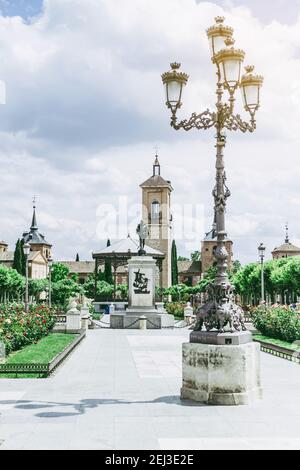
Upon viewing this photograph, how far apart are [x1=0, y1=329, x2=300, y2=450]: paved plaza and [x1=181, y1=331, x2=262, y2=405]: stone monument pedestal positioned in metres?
0.28

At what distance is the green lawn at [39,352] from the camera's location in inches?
606

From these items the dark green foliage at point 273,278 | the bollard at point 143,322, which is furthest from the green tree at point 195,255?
the bollard at point 143,322

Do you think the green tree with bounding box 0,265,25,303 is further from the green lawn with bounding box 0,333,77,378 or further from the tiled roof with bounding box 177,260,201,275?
the green lawn with bounding box 0,333,77,378

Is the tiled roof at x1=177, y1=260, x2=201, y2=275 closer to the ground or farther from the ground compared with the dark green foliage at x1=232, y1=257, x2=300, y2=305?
farther from the ground

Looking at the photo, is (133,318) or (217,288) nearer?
(217,288)

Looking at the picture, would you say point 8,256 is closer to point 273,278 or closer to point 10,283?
point 10,283

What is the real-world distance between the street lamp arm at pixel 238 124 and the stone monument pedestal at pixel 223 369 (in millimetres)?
3604

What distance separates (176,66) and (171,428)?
20.0 feet

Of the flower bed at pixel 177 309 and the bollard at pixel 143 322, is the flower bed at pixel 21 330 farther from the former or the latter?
the flower bed at pixel 177 309

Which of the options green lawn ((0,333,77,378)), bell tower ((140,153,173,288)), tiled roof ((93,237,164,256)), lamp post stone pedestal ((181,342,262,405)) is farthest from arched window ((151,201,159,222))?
lamp post stone pedestal ((181,342,262,405))

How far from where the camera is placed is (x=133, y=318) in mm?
30594

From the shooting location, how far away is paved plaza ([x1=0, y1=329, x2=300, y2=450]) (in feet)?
23.2

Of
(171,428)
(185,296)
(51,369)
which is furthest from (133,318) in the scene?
(185,296)
